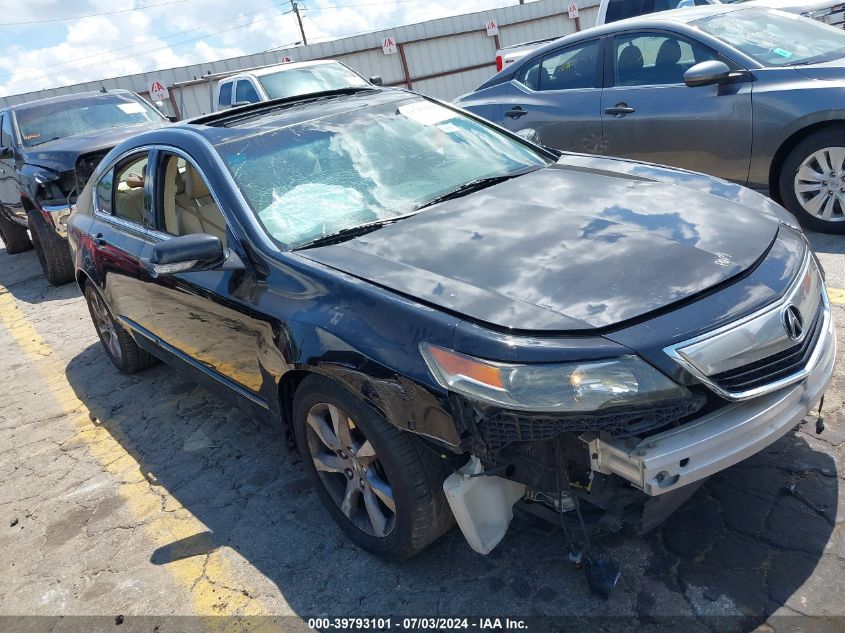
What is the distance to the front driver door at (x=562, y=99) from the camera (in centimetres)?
590

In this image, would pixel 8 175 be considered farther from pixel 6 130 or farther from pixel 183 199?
pixel 183 199

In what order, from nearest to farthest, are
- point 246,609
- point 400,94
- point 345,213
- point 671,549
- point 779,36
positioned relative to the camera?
point 671,549 → point 246,609 → point 345,213 → point 400,94 → point 779,36

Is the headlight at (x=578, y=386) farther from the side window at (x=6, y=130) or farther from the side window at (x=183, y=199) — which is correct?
the side window at (x=6, y=130)

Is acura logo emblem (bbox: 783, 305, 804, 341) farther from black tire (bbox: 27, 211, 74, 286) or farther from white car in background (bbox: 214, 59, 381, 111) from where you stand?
white car in background (bbox: 214, 59, 381, 111)

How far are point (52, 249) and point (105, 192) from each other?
12.3 feet

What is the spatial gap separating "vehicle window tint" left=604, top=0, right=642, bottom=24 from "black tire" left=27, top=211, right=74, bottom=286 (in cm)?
735

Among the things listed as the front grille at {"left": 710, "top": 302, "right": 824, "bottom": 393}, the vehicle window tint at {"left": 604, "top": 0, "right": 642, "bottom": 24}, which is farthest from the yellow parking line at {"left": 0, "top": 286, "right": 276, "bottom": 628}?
the vehicle window tint at {"left": 604, "top": 0, "right": 642, "bottom": 24}

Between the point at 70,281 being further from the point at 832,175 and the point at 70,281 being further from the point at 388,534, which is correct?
the point at 832,175

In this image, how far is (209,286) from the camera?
3.21 meters

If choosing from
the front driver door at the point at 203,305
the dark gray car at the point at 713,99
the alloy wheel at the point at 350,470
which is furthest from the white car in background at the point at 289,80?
the alloy wheel at the point at 350,470

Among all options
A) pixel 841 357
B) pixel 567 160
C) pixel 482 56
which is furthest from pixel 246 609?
pixel 482 56

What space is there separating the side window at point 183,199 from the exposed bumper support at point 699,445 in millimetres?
2291

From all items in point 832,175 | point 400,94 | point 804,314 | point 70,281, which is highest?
point 400,94

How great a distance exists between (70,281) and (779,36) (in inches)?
290
